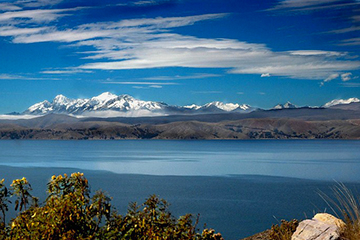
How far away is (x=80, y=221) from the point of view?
908cm

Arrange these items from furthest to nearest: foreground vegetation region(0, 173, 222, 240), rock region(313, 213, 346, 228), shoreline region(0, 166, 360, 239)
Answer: shoreline region(0, 166, 360, 239), rock region(313, 213, 346, 228), foreground vegetation region(0, 173, 222, 240)

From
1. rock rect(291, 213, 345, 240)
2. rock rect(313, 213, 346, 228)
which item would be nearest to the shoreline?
rock rect(313, 213, 346, 228)

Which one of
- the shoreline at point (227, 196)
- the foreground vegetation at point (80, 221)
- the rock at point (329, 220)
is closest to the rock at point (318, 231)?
the rock at point (329, 220)

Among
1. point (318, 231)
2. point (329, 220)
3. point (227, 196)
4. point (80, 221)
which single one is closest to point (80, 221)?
→ point (80, 221)

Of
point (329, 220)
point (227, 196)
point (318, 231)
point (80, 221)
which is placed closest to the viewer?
point (80, 221)

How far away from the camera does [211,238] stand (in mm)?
10234

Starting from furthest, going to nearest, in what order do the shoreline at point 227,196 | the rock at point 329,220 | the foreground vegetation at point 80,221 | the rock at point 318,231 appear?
the shoreline at point 227,196 → the rock at point 329,220 → the rock at point 318,231 → the foreground vegetation at point 80,221

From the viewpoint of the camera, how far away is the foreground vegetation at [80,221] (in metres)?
8.77

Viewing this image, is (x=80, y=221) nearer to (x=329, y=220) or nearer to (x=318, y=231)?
(x=318, y=231)

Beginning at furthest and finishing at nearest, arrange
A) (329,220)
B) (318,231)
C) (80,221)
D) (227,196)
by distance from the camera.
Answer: (227,196)
(329,220)
(318,231)
(80,221)

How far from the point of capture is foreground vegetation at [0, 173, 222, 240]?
8.77 m

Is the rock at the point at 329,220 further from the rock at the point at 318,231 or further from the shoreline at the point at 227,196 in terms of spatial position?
the shoreline at the point at 227,196

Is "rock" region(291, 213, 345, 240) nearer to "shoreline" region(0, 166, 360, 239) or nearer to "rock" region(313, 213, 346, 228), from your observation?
"rock" region(313, 213, 346, 228)

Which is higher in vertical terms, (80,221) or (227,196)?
(80,221)
